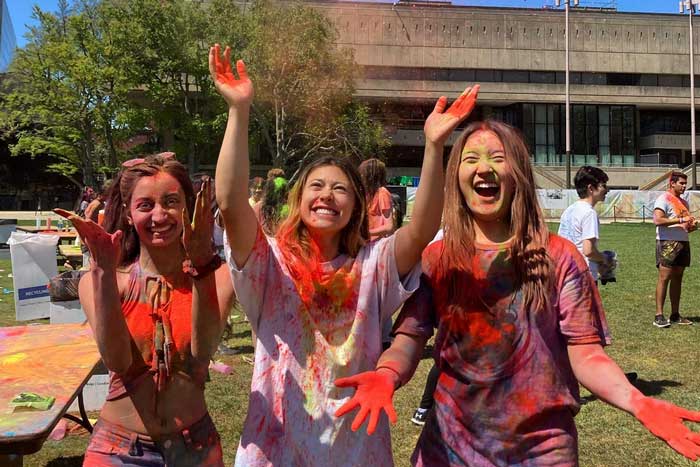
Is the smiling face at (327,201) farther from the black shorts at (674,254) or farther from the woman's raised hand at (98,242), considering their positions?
the black shorts at (674,254)

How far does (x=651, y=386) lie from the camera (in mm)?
5391

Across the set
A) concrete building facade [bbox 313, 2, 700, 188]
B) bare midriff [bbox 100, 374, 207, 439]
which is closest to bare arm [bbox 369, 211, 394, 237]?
bare midriff [bbox 100, 374, 207, 439]

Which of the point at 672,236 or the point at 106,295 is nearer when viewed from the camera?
the point at 106,295

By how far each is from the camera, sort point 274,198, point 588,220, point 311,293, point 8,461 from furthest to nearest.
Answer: point 588,220, point 274,198, point 8,461, point 311,293

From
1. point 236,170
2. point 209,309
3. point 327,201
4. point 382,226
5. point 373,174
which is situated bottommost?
point 209,309

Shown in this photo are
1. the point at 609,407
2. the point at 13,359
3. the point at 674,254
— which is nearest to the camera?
the point at 13,359

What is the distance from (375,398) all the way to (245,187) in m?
0.76

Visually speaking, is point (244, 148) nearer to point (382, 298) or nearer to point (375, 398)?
point (382, 298)

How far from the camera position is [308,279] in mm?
2113

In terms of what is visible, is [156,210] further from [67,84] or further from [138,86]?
[138,86]

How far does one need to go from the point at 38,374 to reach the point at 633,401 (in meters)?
2.32

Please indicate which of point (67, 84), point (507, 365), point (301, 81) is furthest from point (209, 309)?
point (67, 84)

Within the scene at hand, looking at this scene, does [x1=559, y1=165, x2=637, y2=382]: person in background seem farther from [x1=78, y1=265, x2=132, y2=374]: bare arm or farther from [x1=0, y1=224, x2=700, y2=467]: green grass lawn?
[x1=78, y1=265, x2=132, y2=374]: bare arm

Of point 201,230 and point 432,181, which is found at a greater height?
point 432,181
